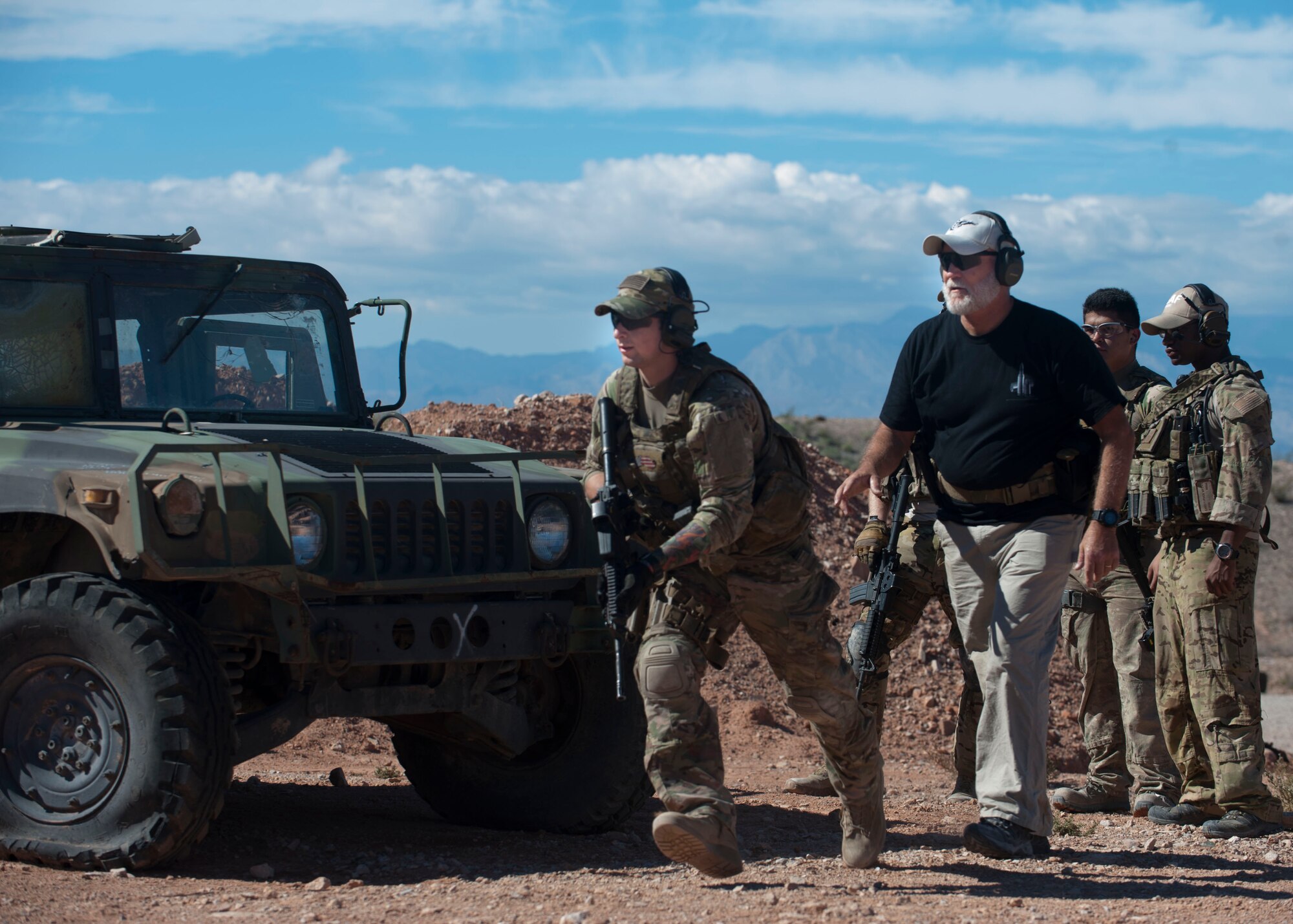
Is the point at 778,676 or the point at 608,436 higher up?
the point at 608,436

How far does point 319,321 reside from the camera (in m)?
6.61

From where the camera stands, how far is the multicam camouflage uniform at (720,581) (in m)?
4.50

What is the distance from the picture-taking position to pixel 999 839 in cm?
498

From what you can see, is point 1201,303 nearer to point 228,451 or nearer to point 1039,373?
point 1039,373

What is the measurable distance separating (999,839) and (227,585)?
2.57 m

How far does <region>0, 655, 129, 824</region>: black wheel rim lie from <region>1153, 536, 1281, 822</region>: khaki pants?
378 centimetres

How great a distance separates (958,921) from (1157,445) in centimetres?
247

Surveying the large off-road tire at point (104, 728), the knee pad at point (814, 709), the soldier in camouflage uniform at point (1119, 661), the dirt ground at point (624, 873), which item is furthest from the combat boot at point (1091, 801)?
the large off-road tire at point (104, 728)

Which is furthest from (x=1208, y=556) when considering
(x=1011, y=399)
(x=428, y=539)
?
(x=428, y=539)

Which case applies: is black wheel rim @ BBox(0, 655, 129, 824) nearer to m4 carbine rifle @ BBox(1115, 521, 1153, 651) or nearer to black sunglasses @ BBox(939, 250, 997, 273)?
black sunglasses @ BBox(939, 250, 997, 273)

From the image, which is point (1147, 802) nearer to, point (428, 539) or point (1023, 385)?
point (1023, 385)

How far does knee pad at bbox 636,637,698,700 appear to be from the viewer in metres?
4.50

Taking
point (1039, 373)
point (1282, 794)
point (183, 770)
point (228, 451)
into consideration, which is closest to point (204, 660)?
point (183, 770)

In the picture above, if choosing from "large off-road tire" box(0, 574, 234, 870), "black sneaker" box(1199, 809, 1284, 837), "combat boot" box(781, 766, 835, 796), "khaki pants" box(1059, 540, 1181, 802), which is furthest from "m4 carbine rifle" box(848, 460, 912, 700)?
"large off-road tire" box(0, 574, 234, 870)
